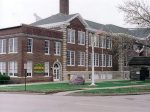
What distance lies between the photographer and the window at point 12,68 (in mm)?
50062

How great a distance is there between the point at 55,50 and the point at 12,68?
7.78m

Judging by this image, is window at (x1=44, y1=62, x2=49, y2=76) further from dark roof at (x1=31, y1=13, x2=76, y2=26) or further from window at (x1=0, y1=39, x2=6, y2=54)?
dark roof at (x1=31, y1=13, x2=76, y2=26)

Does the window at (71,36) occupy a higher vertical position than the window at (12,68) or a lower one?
higher

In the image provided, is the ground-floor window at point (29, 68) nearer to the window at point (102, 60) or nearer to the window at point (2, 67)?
the window at point (2, 67)

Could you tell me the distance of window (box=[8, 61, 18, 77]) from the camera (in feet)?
164

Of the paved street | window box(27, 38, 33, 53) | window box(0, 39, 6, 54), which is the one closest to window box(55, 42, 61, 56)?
window box(27, 38, 33, 53)

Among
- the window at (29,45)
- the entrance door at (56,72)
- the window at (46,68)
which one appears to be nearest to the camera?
the window at (29,45)

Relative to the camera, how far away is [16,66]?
50000 mm

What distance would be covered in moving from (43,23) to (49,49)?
24.1 feet

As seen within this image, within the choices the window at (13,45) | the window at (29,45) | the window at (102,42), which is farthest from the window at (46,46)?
the window at (102,42)

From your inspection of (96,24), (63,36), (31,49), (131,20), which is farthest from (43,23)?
(131,20)

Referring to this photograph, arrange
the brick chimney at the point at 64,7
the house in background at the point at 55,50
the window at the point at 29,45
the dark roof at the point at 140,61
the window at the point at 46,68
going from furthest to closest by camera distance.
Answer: the brick chimney at the point at 64,7, the dark roof at the point at 140,61, the window at the point at 46,68, the window at the point at 29,45, the house in background at the point at 55,50

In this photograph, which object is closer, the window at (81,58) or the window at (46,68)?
the window at (46,68)

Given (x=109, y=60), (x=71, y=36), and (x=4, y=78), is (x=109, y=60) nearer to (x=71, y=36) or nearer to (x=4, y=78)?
(x=71, y=36)
